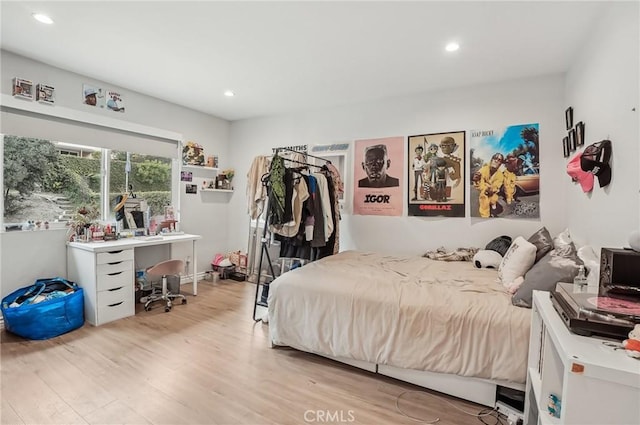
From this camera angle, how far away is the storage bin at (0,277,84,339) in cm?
269

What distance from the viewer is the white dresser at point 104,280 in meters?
3.05

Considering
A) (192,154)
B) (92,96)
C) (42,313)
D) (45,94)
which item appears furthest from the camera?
(192,154)

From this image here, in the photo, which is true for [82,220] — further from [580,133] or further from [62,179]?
[580,133]

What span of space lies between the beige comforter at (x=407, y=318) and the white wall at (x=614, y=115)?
738 millimetres

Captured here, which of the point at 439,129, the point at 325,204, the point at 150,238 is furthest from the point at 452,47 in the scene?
the point at 150,238

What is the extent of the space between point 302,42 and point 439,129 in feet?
6.28

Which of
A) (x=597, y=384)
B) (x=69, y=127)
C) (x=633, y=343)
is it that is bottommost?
(x=597, y=384)

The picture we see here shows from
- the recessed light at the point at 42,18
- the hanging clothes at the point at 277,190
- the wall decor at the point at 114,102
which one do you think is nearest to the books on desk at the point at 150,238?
the wall decor at the point at 114,102

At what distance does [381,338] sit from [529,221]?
2146 millimetres

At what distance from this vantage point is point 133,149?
3865mm

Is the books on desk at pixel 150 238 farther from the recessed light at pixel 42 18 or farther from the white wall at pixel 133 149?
the recessed light at pixel 42 18

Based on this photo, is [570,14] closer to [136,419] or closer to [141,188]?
[136,419]

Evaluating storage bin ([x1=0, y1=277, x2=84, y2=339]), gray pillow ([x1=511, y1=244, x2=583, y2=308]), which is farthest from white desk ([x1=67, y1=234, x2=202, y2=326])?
gray pillow ([x1=511, y1=244, x2=583, y2=308])

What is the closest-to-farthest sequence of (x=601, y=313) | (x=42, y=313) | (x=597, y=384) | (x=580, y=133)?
(x=597, y=384), (x=601, y=313), (x=580, y=133), (x=42, y=313)
